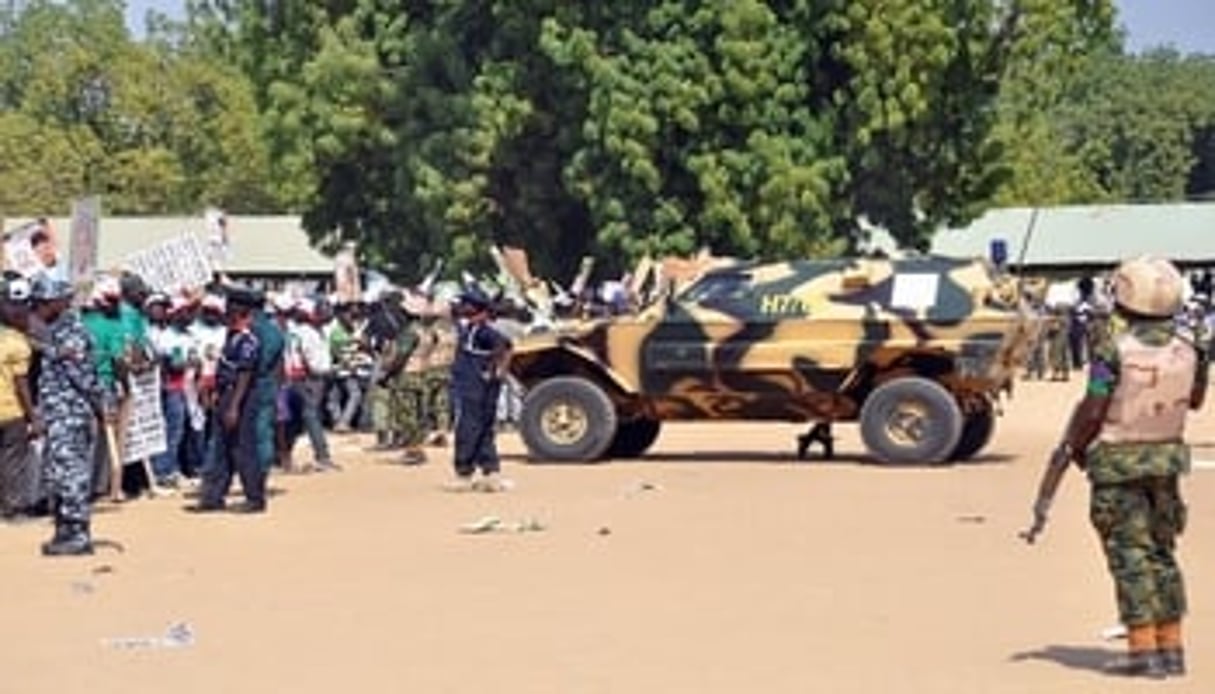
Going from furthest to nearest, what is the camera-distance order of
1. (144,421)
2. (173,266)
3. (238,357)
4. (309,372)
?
(309,372), (173,266), (144,421), (238,357)

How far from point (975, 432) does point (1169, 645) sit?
13498 millimetres

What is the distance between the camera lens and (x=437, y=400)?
77.9 ft

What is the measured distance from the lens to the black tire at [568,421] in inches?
913

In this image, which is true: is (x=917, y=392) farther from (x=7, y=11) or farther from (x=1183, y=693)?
(x=7, y=11)

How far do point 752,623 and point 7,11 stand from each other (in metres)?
86.4

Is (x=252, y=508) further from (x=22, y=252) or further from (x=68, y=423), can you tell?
(x=68, y=423)

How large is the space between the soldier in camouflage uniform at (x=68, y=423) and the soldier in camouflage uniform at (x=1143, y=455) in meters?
7.13

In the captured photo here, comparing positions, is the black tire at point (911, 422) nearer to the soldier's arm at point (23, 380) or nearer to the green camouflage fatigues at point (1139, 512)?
the soldier's arm at point (23, 380)

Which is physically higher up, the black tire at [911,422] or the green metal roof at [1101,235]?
the green metal roof at [1101,235]

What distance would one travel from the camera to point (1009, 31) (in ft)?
140

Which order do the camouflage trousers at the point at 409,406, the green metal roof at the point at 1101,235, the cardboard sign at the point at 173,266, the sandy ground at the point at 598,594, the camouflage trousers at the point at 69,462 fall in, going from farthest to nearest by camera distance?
the green metal roof at the point at 1101,235 < the camouflage trousers at the point at 409,406 < the cardboard sign at the point at 173,266 < the camouflage trousers at the point at 69,462 < the sandy ground at the point at 598,594

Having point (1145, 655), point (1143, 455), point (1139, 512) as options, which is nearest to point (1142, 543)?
point (1139, 512)

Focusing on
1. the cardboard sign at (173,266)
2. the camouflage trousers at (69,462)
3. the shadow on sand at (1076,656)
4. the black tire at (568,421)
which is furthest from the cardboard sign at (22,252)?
the shadow on sand at (1076,656)

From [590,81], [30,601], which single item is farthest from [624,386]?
[590,81]
